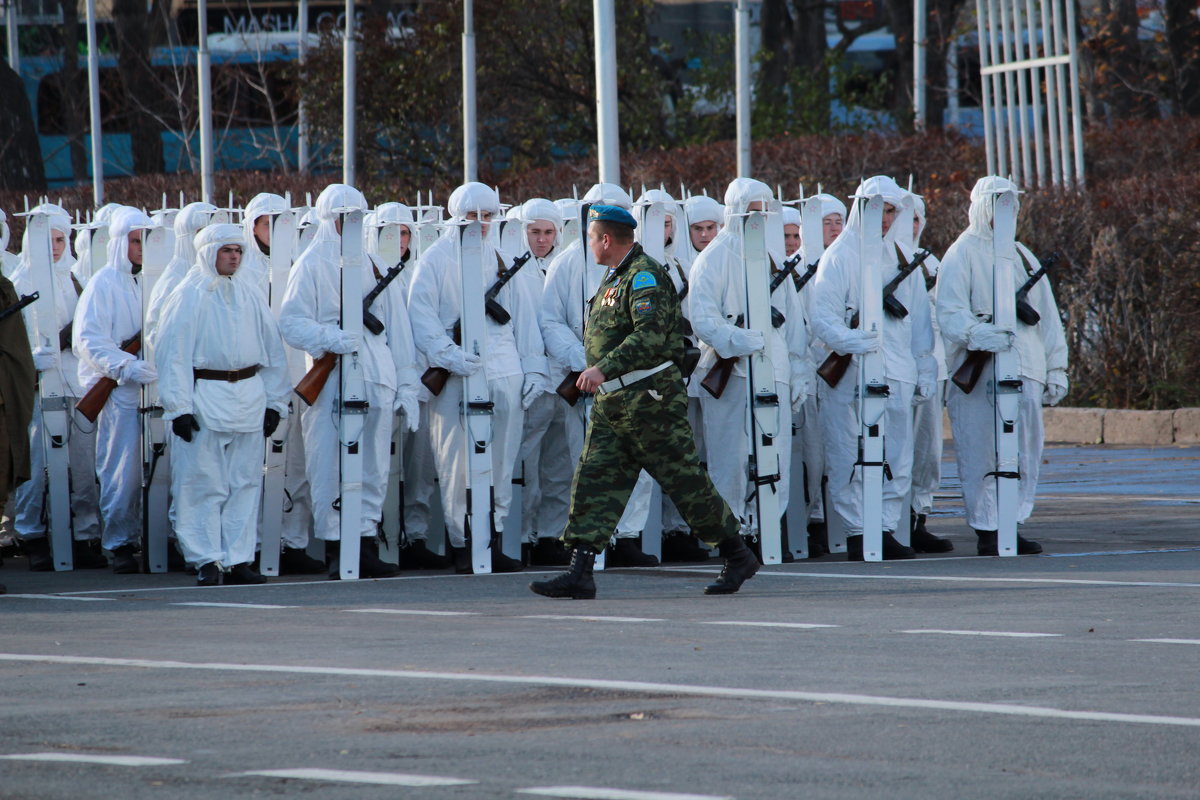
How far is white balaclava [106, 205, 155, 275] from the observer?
41.9 ft

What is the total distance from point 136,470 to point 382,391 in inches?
65.7

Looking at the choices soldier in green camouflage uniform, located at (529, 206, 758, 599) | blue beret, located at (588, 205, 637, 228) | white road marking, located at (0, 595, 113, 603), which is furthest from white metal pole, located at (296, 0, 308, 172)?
soldier in green camouflage uniform, located at (529, 206, 758, 599)

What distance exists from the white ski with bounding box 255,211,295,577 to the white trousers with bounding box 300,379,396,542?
0.26 meters

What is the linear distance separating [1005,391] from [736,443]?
5.33 ft

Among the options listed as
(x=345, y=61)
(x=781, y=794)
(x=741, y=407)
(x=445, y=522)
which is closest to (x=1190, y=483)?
(x=741, y=407)

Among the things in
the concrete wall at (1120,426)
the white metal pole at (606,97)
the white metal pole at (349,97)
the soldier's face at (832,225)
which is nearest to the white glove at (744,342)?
the soldier's face at (832,225)

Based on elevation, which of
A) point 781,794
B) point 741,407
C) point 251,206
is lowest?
point 781,794

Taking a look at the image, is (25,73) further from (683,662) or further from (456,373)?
(683,662)

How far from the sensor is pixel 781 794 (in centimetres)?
560

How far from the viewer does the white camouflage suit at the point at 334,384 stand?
12000 millimetres

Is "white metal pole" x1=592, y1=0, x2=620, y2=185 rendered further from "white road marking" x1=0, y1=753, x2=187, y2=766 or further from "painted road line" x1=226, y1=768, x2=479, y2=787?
"painted road line" x1=226, y1=768, x2=479, y2=787

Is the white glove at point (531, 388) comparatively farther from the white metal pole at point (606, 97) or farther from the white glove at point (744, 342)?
the white metal pole at point (606, 97)

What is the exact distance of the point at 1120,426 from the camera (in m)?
20.7

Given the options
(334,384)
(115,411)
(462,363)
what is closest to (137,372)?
(115,411)
